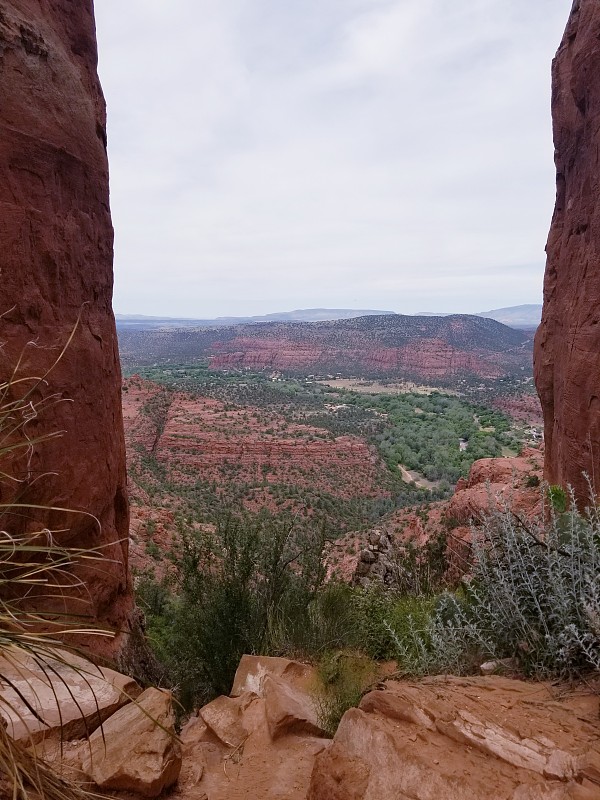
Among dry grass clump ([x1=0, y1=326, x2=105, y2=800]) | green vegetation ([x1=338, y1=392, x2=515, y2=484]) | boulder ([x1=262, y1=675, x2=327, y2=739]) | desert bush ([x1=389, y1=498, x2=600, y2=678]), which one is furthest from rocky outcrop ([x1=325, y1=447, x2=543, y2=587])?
green vegetation ([x1=338, y1=392, x2=515, y2=484])

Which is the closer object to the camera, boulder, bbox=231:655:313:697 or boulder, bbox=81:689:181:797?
boulder, bbox=81:689:181:797

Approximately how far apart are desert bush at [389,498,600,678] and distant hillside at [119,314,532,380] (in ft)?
277

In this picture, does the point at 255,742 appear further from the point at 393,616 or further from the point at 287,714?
the point at 393,616

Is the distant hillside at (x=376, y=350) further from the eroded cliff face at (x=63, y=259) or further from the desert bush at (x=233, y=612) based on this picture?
the eroded cliff face at (x=63, y=259)

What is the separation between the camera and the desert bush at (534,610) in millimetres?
3109

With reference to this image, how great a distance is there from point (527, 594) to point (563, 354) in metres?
7.23

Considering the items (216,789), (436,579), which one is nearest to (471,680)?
(216,789)

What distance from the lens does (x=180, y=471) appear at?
31.3 metres

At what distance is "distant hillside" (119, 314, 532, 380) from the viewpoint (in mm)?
90188

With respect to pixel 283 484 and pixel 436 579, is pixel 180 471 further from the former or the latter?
pixel 436 579

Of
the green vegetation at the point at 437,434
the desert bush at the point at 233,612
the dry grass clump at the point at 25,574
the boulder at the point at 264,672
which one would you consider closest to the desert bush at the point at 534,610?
the boulder at the point at 264,672

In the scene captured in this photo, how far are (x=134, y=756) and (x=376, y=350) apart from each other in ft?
305

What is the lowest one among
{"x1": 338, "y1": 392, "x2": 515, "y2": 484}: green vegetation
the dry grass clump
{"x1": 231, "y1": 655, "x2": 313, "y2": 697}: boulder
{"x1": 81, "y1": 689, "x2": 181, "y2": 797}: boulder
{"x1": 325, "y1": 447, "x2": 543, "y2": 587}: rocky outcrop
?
{"x1": 338, "y1": 392, "x2": 515, "y2": 484}: green vegetation

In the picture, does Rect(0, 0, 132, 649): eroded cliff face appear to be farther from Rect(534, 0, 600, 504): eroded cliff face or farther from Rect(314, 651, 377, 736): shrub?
Rect(534, 0, 600, 504): eroded cliff face
